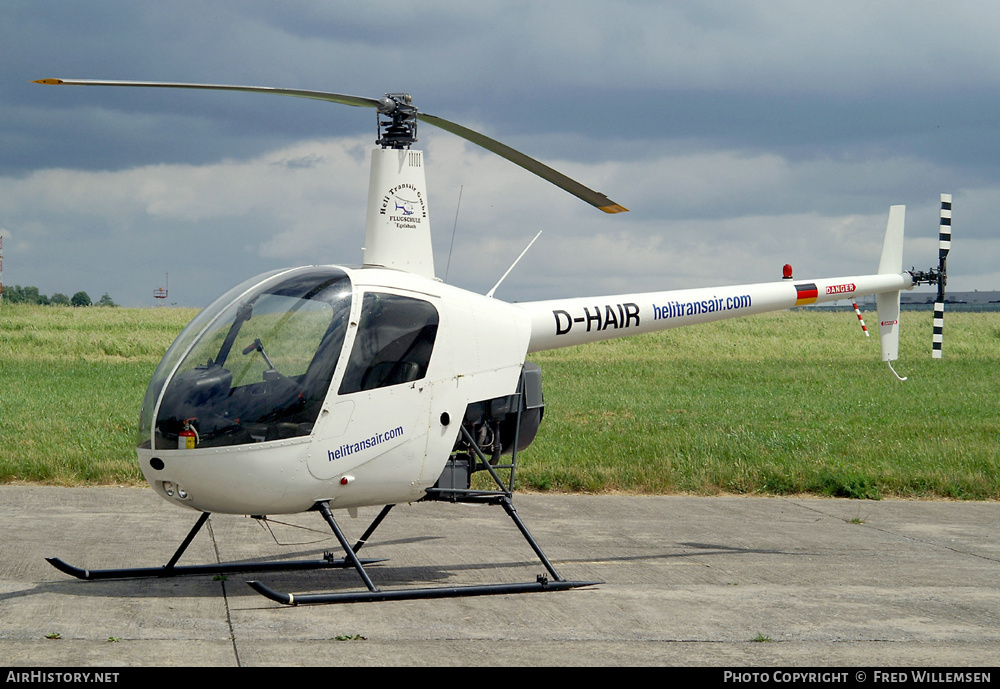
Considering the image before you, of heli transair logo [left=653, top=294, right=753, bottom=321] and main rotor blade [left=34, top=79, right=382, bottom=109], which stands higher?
main rotor blade [left=34, top=79, right=382, bottom=109]

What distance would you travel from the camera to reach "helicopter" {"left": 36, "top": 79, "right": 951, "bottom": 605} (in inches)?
229

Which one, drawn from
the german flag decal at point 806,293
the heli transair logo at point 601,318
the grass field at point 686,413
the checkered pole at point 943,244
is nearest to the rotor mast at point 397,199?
the heli transair logo at point 601,318

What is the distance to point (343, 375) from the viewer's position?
6039 millimetres

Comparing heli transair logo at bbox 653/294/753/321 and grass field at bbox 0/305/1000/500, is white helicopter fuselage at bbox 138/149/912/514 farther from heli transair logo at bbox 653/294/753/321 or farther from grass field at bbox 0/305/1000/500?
grass field at bbox 0/305/1000/500

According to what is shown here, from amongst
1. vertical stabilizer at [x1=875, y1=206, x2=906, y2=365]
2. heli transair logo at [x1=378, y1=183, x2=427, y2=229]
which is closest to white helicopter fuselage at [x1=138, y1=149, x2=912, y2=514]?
heli transair logo at [x1=378, y1=183, x2=427, y2=229]

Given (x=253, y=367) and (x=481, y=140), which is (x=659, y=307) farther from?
(x=253, y=367)

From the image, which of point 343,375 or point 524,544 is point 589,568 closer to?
point 524,544

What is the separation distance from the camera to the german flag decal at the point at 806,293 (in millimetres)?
9617

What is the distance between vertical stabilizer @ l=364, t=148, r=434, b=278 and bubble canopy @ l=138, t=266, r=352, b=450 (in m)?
0.72

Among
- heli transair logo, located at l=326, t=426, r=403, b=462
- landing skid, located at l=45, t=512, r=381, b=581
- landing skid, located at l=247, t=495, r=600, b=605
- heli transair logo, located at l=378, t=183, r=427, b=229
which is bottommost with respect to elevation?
landing skid, located at l=45, t=512, r=381, b=581

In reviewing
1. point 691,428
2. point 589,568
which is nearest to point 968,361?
point 691,428

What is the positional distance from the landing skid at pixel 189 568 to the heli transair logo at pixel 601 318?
2409 mm

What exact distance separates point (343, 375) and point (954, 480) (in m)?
8.52

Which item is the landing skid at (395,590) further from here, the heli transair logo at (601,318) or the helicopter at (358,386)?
the heli transair logo at (601,318)
